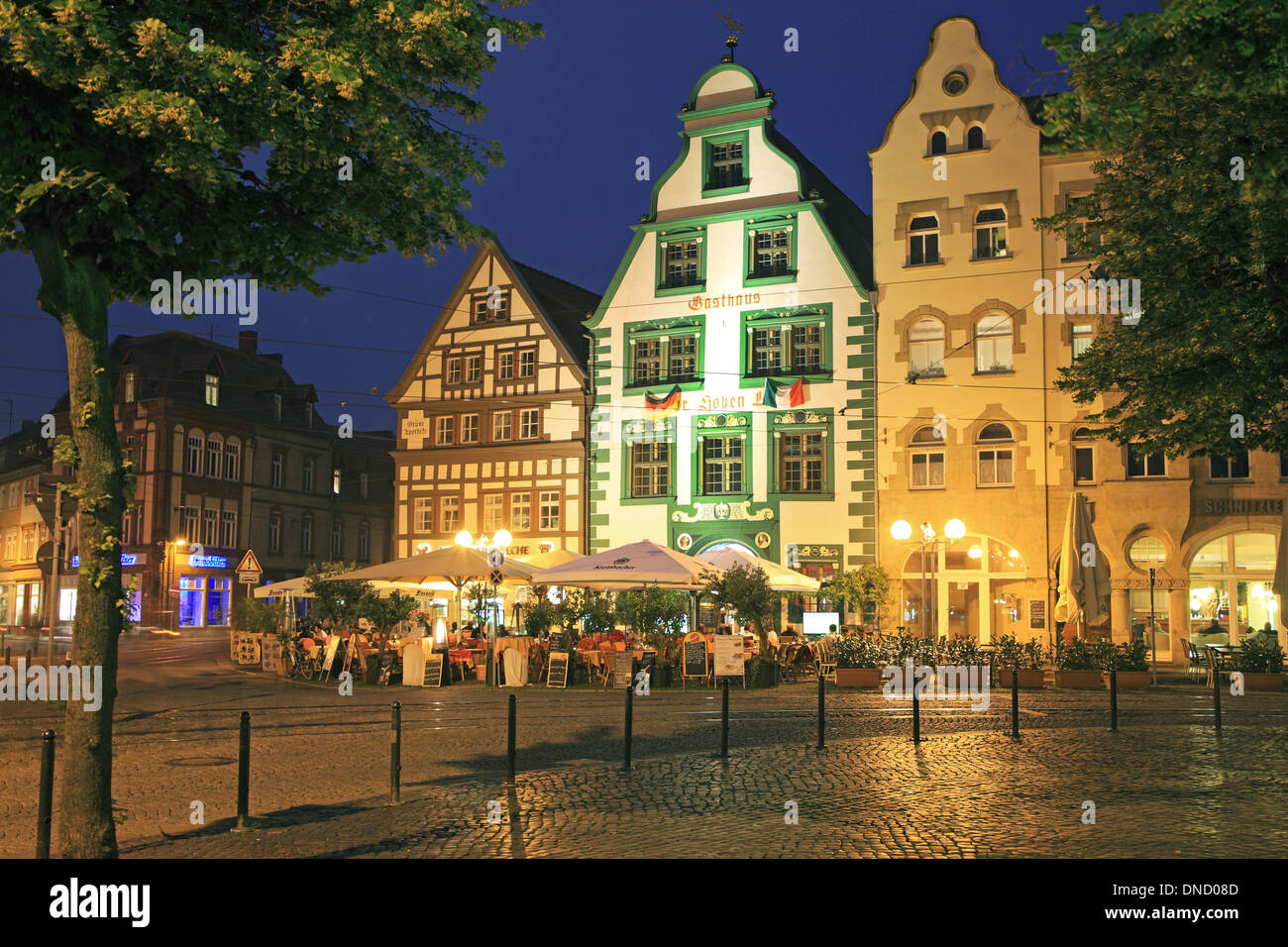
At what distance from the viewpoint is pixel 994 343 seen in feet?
120

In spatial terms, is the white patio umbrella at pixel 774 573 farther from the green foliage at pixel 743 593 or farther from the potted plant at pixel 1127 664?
the potted plant at pixel 1127 664

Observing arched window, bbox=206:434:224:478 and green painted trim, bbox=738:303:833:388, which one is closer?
green painted trim, bbox=738:303:833:388

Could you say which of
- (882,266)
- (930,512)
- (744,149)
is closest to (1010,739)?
(930,512)

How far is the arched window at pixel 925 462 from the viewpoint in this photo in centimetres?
3712

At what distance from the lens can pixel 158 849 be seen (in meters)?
9.57

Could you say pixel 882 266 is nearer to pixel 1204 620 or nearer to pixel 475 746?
pixel 1204 620

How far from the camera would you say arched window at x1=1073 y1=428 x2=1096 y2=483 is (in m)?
35.6

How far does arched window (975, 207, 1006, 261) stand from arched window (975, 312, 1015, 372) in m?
1.86

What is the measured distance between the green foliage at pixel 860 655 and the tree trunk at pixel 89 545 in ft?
64.2

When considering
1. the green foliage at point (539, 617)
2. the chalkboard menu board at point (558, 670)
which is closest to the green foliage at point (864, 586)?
the green foliage at point (539, 617)

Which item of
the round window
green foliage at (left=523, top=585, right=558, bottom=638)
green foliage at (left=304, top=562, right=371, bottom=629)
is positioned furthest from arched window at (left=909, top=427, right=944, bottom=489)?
green foliage at (left=304, top=562, right=371, bottom=629)

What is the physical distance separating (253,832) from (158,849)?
866 millimetres

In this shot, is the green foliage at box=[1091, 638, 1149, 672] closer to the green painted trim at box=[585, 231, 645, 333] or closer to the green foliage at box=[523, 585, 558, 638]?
the green foliage at box=[523, 585, 558, 638]

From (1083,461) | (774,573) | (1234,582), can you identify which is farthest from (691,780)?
(1234,582)
